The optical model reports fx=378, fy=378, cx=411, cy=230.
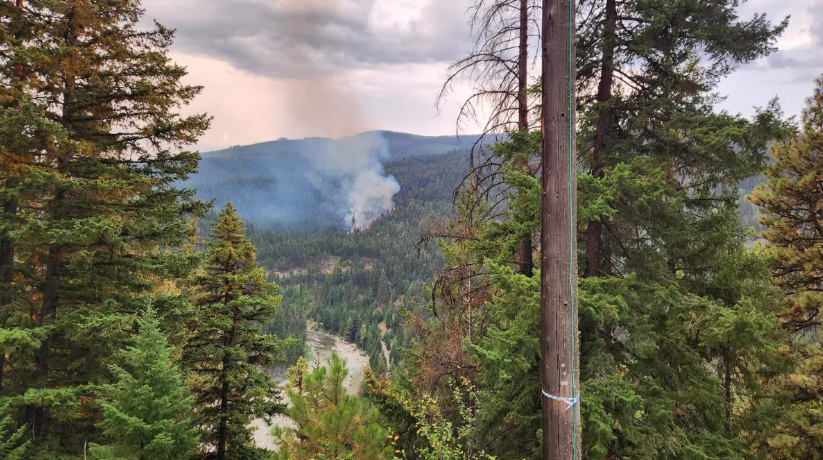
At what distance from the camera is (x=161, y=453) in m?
4.70

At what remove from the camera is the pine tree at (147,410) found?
4556mm

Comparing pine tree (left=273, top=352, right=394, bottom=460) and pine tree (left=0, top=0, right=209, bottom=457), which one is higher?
pine tree (left=0, top=0, right=209, bottom=457)

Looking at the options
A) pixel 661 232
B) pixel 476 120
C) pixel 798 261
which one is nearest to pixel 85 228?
pixel 476 120

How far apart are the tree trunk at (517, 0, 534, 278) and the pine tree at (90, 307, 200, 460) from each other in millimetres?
5675

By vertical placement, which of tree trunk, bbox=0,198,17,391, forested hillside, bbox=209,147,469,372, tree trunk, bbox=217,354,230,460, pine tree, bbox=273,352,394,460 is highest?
tree trunk, bbox=0,198,17,391

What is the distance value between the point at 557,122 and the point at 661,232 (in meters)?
3.14

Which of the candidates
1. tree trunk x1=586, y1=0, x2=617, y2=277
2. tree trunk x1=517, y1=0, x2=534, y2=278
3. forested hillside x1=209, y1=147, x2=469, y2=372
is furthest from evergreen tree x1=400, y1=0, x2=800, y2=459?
forested hillside x1=209, y1=147, x2=469, y2=372

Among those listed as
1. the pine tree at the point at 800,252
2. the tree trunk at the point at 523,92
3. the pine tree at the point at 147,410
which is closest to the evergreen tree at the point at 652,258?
the tree trunk at the point at 523,92

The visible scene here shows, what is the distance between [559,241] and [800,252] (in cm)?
917

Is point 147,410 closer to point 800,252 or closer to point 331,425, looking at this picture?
point 331,425

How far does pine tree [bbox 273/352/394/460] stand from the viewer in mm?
4625

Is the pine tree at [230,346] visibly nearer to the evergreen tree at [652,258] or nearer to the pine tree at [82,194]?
the pine tree at [82,194]

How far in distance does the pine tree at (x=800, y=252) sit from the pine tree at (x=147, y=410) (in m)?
10.3

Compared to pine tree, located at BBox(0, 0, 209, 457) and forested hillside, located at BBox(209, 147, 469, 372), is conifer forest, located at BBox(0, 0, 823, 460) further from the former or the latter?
forested hillside, located at BBox(209, 147, 469, 372)
